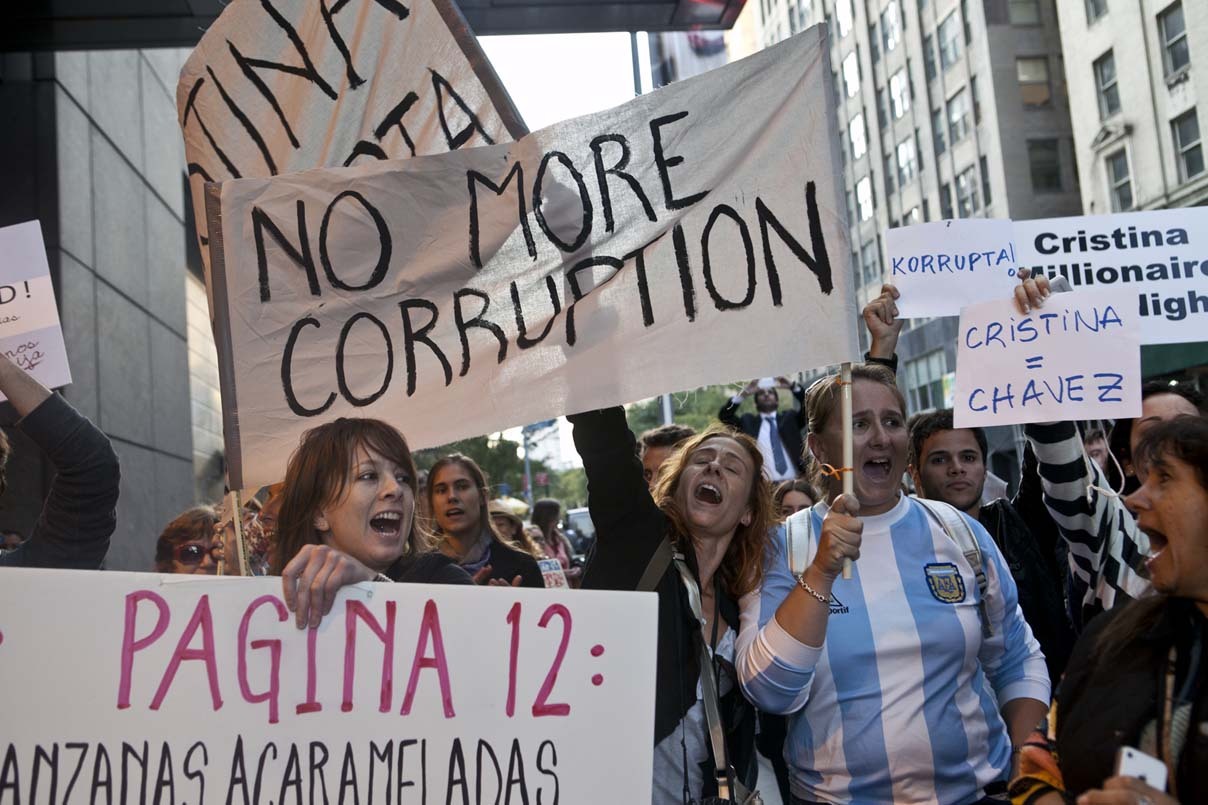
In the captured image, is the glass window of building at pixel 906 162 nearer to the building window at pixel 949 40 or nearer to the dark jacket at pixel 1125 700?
the building window at pixel 949 40

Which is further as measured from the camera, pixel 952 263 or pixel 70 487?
pixel 952 263

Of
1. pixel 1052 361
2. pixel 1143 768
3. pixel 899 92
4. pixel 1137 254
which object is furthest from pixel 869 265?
pixel 1143 768

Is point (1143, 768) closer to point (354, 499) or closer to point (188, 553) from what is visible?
point (354, 499)

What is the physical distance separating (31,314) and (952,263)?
3255mm

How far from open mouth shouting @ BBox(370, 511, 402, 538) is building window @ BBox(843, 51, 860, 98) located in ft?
165

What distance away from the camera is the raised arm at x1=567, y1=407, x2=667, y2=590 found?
2994 millimetres

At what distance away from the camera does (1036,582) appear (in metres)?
4.22

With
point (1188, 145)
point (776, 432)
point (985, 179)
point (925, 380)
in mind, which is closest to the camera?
point (776, 432)

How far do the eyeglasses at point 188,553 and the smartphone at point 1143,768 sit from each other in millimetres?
3745

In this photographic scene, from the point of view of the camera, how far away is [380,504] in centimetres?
282

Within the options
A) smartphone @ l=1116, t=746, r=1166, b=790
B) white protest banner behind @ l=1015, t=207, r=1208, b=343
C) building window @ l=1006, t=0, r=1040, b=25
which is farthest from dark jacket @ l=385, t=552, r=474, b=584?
building window @ l=1006, t=0, r=1040, b=25

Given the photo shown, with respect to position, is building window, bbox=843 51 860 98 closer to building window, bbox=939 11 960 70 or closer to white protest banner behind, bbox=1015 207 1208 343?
building window, bbox=939 11 960 70

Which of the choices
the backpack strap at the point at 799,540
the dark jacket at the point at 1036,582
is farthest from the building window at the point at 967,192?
the backpack strap at the point at 799,540

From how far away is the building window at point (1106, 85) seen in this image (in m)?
29.6
